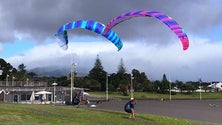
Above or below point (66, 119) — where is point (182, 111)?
below

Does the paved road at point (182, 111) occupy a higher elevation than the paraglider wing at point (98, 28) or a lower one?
lower

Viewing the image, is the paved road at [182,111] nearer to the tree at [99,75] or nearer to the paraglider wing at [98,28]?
the paraglider wing at [98,28]

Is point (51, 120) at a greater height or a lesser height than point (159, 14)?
lesser

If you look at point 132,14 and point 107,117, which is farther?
point 107,117

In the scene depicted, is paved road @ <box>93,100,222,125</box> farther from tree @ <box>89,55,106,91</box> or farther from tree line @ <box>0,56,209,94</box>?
tree @ <box>89,55,106,91</box>

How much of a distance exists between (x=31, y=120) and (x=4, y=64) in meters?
131

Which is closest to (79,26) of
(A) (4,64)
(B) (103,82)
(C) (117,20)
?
(C) (117,20)

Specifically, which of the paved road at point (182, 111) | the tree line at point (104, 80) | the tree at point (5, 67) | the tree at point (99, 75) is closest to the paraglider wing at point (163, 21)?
the paved road at point (182, 111)

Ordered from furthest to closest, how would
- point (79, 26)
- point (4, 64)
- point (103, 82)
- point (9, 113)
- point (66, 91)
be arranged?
point (103, 82)
point (4, 64)
point (66, 91)
point (79, 26)
point (9, 113)

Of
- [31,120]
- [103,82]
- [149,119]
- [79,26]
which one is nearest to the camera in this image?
[31,120]

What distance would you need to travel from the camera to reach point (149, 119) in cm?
2909

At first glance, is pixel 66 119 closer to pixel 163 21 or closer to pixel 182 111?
pixel 163 21

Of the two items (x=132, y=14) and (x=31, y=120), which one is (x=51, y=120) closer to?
(x=31, y=120)

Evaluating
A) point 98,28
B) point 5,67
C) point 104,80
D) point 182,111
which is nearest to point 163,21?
point 98,28
